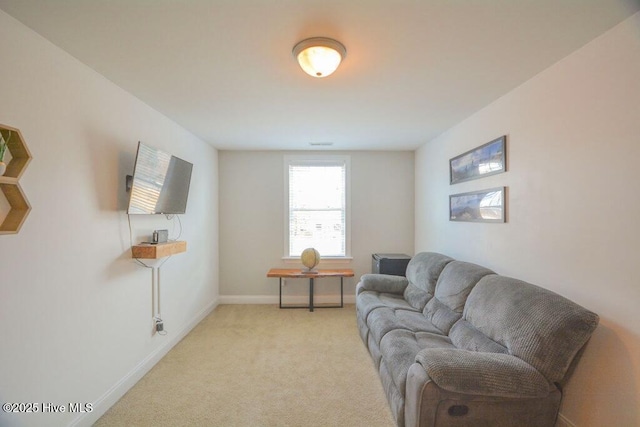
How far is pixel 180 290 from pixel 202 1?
113 inches

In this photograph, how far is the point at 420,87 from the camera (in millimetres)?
2264

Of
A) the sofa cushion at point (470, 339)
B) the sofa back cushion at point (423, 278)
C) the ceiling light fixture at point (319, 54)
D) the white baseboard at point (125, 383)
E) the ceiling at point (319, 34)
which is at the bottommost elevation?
the white baseboard at point (125, 383)

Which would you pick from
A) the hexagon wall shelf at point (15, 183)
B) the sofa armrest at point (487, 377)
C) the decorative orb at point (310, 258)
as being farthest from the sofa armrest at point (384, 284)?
the hexagon wall shelf at point (15, 183)

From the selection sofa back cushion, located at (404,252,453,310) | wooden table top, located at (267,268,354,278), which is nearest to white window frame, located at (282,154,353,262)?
wooden table top, located at (267,268,354,278)

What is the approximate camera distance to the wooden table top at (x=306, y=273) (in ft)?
13.2

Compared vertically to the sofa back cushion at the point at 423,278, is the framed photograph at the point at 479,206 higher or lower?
higher

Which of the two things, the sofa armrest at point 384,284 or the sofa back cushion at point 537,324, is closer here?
the sofa back cushion at point 537,324

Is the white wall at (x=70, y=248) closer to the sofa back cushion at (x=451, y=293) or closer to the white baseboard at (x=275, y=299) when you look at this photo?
the white baseboard at (x=275, y=299)

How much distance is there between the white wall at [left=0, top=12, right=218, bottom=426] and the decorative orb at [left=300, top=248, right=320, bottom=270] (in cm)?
201

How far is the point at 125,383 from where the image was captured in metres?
2.25

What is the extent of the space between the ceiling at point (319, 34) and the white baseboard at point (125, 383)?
2315mm

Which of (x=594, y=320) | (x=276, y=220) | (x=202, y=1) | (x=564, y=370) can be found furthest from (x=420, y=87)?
(x=276, y=220)

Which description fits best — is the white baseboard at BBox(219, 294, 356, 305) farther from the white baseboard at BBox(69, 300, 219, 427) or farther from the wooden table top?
the white baseboard at BBox(69, 300, 219, 427)

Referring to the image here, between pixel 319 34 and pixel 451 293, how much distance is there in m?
2.23
